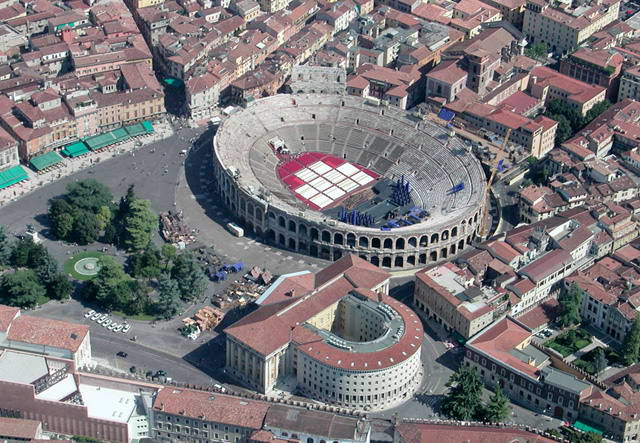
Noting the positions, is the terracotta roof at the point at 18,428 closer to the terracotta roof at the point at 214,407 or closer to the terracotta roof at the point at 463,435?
the terracotta roof at the point at 214,407

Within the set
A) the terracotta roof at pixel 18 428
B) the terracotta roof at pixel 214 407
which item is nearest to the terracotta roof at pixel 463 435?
the terracotta roof at pixel 214 407

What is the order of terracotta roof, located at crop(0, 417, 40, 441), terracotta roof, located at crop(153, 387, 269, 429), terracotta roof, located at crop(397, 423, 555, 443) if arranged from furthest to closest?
terracotta roof, located at crop(153, 387, 269, 429)
terracotta roof, located at crop(397, 423, 555, 443)
terracotta roof, located at crop(0, 417, 40, 441)

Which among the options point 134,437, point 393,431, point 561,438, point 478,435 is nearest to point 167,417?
point 134,437

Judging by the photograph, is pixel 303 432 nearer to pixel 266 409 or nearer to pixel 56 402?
pixel 266 409

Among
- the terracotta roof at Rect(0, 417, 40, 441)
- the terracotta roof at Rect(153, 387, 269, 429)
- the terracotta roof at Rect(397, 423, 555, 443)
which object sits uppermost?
the terracotta roof at Rect(153, 387, 269, 429)

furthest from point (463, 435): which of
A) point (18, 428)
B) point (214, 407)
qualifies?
point (18, 428)


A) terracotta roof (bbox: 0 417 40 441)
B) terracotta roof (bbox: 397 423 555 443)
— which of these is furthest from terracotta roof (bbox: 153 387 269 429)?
terracotta roof (bbox: 397 423 555 443)

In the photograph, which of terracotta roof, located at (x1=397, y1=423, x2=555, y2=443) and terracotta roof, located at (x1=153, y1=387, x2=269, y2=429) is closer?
terracotta roof, located at (x1=397, y1=423, x2=555, y2=443)

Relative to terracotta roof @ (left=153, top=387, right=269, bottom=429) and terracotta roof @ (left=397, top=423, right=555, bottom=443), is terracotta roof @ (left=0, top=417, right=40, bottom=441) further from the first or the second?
terracotta roof @ (left=397, top=423, right=555, bottom=443)

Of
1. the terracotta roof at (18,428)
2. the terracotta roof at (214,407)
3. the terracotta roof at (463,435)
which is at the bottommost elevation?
the terracotta roof at (463,435)
